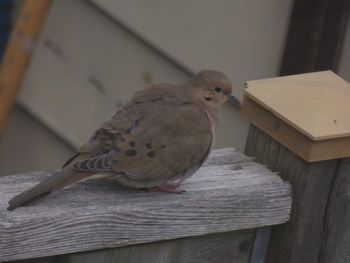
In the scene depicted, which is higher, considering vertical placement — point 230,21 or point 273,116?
point 273,116

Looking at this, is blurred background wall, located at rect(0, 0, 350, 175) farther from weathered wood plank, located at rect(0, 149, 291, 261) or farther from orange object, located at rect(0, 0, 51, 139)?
weathered wood plank, located at rect(0, 149, 291, 261)

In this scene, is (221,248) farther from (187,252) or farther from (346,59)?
(346,59)

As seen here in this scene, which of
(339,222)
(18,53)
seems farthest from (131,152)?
(18,53)

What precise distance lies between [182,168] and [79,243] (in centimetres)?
43

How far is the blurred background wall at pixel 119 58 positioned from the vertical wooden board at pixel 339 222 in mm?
1148

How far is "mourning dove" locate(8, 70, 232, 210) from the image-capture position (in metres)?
2.12

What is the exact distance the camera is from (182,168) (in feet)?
7.25

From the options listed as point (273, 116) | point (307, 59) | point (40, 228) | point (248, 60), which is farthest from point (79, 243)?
point (248, 60)

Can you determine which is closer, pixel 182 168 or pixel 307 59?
pixel 182 168

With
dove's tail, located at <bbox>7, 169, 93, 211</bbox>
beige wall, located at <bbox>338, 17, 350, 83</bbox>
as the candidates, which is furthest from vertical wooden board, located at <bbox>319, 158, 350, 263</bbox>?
beige wall, located at <bbox>338, 17, 350, 83</bbox>

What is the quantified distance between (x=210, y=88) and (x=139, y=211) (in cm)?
77

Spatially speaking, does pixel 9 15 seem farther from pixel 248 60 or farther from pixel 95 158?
pixel 95 158

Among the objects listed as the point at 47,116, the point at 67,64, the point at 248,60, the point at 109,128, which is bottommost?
the point at 47,116

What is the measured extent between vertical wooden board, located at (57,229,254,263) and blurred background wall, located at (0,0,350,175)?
1.28 metres
